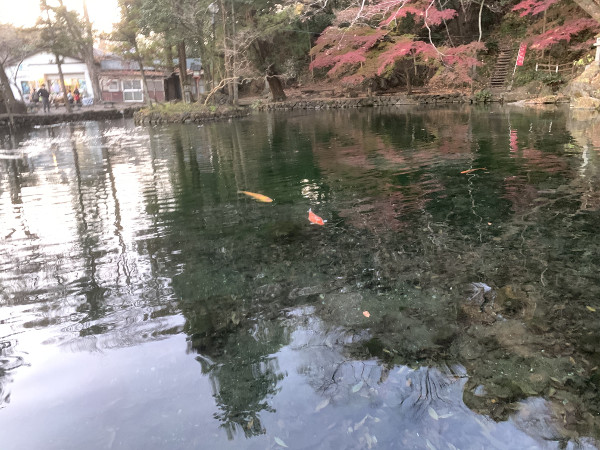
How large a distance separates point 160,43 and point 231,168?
20476 mm

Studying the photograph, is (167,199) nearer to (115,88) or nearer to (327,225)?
(327,225)

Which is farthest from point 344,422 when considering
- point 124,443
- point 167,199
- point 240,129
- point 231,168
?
point 240,129

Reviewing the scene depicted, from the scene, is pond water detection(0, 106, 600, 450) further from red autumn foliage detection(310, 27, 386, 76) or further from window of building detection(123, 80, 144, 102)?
window of building detection(123, 80, 144, 102)

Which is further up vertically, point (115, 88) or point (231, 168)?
point (115, 88)

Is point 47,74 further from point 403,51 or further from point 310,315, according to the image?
point 310,315

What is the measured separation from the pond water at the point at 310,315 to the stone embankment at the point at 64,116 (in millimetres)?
21972

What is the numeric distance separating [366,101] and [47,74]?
2524cm

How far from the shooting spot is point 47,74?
115 feet

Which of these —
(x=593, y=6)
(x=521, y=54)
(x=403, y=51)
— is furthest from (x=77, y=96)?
(x=593, y=6)

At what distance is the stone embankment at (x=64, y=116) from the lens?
1029 inches

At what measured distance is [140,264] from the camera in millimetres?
5059

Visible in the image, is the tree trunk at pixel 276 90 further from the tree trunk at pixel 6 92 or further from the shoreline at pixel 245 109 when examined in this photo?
the tree trunk at pixel 6 92

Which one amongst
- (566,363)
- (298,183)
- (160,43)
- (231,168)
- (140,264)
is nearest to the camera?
(566,363)

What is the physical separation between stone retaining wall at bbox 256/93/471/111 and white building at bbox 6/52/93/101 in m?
16.9
